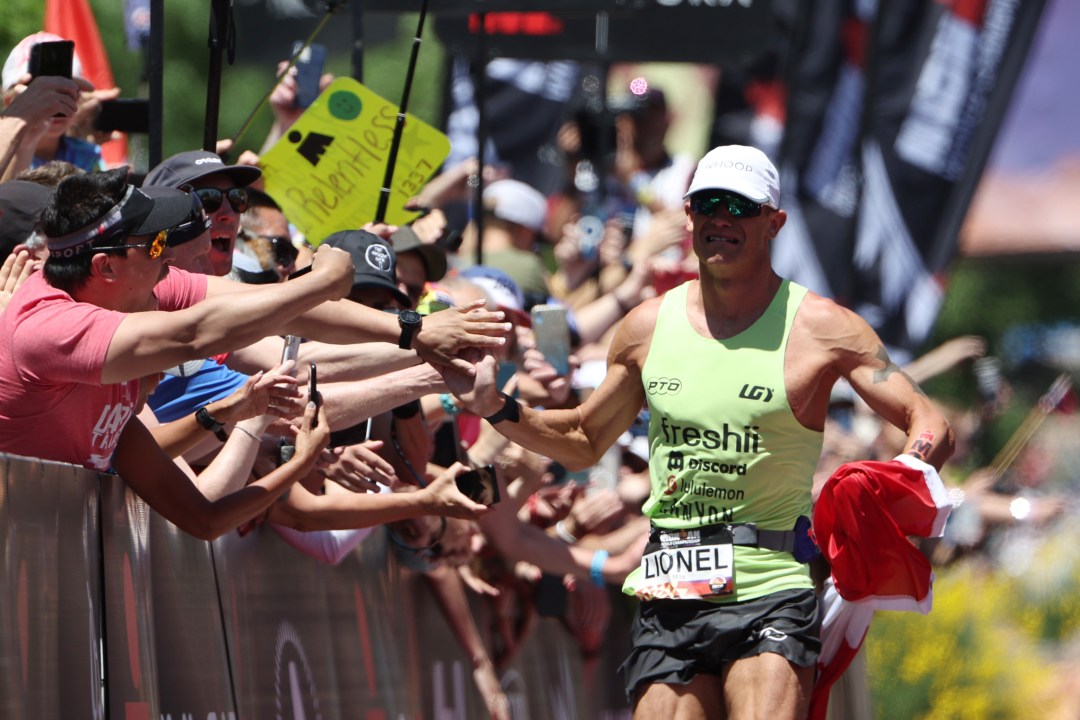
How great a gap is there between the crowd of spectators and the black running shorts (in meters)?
0.88

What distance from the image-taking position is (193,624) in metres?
5.96

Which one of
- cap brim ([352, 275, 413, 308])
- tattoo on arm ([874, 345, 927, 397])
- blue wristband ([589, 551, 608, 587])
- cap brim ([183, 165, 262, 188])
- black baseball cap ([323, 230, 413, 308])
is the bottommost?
blue wristband ([589, 551, 608, 587])

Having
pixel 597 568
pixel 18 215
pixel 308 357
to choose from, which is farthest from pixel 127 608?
pixel 597 568

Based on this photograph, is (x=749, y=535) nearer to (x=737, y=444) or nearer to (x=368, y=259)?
(x=737, y=444)

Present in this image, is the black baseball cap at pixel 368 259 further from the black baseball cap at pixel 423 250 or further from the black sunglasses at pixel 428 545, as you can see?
the black sunglasses at pixel 428 545

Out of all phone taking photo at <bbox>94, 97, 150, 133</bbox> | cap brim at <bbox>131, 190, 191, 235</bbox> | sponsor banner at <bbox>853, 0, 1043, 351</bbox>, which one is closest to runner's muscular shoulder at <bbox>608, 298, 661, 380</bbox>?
cap brim at <bbox>131, 190, 191, 235</bbox>

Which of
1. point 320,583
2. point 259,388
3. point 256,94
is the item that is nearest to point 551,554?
point 320,583

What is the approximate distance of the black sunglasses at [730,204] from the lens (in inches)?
256

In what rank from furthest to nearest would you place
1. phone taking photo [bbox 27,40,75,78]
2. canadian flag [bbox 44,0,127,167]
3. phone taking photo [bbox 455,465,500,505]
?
canadian flag [bbox 44,0,127,167]
phone taking photo [bbox 455,465,500,505]
phone taking photo [bbox 27,40,75,78]

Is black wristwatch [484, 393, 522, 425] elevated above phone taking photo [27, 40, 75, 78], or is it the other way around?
phone taking photo [27, 40, 75, 78]

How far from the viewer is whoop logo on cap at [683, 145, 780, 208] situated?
6.49 m

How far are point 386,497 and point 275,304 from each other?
6.35 ft

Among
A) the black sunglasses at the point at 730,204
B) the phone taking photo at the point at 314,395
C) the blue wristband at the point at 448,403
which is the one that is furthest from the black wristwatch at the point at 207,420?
the blue wristband at the point at 448,403

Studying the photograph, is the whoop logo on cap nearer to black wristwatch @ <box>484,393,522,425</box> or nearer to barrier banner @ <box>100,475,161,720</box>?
black wristwatch @ <box>484,393,522,425</box>
